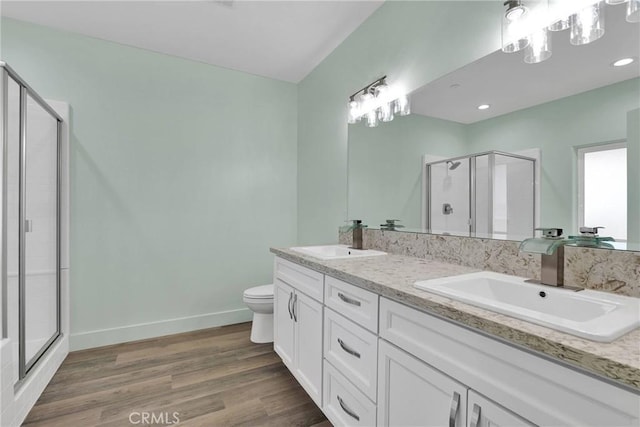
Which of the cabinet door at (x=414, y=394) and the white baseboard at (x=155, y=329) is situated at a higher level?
the cabinet door at (x=414, y=394)

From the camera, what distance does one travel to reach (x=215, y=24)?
7.52 feet

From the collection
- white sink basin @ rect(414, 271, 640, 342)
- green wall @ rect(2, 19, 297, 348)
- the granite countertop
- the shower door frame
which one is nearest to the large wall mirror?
white sink basin @ rect(414, 271, 640, 342)

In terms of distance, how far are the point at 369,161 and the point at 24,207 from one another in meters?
2.15

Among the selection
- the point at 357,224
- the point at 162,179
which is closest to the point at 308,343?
the point at 357,224

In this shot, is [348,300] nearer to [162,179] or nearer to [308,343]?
[308,343]

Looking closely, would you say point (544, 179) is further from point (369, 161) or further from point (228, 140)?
point (228, 140)

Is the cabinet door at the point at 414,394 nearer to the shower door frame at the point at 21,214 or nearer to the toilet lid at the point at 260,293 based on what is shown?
the toilet lid at the point at 260,293

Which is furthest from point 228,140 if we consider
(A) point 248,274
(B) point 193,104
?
(A) point 248,274

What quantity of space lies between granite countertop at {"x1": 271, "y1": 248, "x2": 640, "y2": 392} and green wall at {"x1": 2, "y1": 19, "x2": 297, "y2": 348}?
1.86 m

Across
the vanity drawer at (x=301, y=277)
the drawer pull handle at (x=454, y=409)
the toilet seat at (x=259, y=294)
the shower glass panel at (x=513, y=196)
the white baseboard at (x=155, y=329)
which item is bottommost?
the white baseboard at (x=155, y=329)

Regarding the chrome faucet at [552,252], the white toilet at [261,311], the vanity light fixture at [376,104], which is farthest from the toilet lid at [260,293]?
the chrome faucet at [552,252]

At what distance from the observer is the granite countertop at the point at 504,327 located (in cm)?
53

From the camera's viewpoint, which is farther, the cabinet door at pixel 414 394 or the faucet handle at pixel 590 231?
the faucet handle at pixel 590 231

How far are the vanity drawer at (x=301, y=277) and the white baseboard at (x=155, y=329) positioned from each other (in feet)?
3.92
